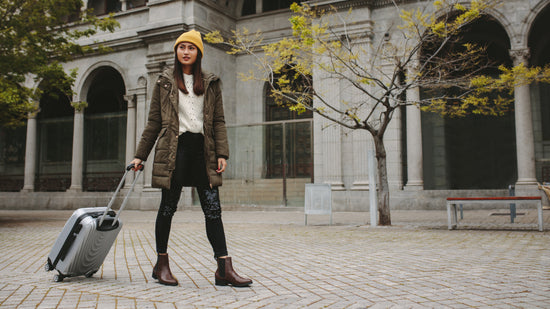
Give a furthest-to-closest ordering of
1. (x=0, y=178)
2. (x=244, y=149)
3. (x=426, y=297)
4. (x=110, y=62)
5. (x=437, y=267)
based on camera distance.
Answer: (x=0, y=178) → (x=110, y=62) → (x=244, y=149) → (x=437, y=267) → (x=426, y=297)

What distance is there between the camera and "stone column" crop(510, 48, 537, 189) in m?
15.5

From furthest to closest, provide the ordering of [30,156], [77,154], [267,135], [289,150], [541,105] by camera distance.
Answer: [30,156] < [77,154] < [541,105] < [267,135] < [289,150]

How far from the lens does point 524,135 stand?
15.5 meters

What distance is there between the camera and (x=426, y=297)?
3740 mm

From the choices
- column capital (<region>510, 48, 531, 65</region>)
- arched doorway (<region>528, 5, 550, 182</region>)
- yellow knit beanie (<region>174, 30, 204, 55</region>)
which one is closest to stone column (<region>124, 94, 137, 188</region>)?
column capital (<region>510, 48, 531, 65</region>)

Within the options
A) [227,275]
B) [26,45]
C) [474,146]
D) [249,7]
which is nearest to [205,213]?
[227,275]

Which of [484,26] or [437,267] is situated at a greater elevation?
[484,26]

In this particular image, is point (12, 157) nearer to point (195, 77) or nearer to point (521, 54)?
point (521, 54)

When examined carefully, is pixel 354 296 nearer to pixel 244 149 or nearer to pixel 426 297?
pixel 426 297

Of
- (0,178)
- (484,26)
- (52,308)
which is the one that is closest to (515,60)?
(484,26)

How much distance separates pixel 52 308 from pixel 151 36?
1868 centimetres

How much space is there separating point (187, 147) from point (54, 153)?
22392 millimetres

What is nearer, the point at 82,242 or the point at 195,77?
the point at 82,242

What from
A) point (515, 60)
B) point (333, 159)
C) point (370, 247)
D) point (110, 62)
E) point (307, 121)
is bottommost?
point (370, 247)
